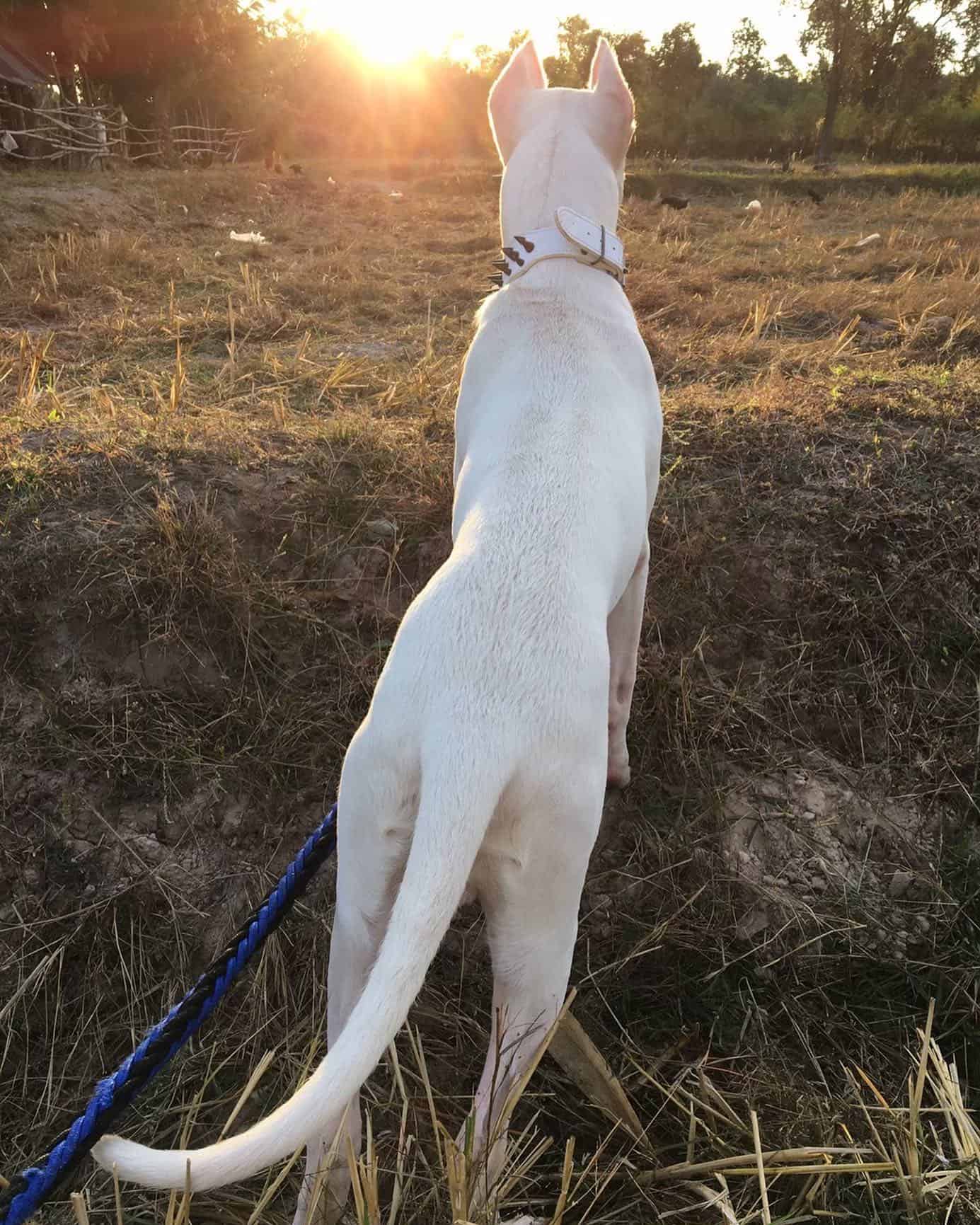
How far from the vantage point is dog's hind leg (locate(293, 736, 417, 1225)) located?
134 centimetres

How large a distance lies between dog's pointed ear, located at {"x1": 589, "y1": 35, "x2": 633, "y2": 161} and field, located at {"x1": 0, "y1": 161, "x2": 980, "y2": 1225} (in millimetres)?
1263

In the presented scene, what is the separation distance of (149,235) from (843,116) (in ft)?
129

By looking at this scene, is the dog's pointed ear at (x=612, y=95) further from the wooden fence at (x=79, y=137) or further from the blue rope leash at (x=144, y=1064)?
the wooden fence at (x=79, y=137)

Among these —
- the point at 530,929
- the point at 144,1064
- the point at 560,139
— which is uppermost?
the point at 560,139

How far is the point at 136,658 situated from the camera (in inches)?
105

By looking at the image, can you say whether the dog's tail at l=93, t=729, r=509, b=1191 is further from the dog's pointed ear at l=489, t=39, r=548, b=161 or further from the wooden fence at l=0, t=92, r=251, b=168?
the wooden fence at l=0, t=92, r=251, b=168

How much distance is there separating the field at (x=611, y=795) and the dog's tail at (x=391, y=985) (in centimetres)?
41

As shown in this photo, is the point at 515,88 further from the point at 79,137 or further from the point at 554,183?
the point at 79,137

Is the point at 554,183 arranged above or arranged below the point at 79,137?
below

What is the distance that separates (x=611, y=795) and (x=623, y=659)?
49cm

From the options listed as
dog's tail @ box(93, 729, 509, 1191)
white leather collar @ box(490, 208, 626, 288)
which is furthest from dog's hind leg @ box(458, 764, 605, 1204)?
white leather collar @ box(490, 208, 626, 288)

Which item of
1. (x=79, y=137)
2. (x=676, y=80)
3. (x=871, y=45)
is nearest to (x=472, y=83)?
(x=676, y=80)

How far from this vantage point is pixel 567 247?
240 centimetres


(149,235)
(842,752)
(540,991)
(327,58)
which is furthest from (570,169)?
(327,58)
